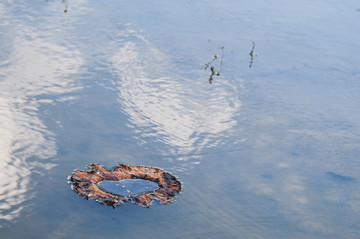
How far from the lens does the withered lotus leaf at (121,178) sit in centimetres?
321

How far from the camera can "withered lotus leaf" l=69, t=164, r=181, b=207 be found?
3.21 meters

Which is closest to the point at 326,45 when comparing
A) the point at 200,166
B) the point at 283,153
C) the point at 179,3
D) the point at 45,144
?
the point at 179,3

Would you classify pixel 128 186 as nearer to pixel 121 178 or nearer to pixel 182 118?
pixel 121 178

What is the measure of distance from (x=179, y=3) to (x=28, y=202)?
4.90 meters

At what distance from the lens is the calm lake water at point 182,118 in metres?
3.18

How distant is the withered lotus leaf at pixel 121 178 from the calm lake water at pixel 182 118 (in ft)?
0.20

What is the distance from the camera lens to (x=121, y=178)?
3369mm

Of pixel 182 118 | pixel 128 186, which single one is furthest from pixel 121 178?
pixel 182 118

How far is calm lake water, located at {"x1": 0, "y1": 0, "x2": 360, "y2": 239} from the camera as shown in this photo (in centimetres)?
318

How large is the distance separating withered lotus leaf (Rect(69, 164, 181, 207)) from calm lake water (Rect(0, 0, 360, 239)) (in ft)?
0.20

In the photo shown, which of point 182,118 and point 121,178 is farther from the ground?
point 182,118

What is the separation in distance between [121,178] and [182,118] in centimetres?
115

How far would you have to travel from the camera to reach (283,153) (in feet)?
13.3

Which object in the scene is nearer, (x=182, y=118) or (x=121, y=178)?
(x=121, y=178)
